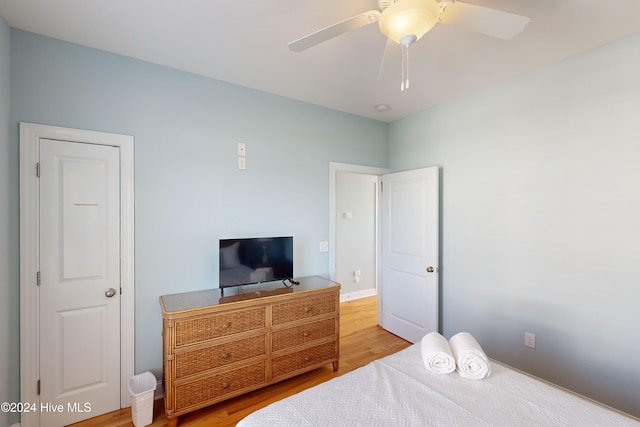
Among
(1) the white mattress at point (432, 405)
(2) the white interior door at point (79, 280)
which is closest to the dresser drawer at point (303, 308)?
(1) the white mattress at point (432, 405)

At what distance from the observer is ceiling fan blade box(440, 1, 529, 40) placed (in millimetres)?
1160

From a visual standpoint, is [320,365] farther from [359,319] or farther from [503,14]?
[503,14]

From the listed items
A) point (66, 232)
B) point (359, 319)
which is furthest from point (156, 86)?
point (359, 319)

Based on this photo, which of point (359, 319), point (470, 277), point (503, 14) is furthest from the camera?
point (359, 319)

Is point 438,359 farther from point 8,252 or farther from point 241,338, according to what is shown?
point 8,252

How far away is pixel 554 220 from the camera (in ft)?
7.22

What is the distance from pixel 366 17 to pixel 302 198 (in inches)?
74.9

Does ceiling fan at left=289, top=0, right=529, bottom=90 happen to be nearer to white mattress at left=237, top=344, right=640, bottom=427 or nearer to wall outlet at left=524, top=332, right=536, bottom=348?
white mattress at left=237, top=344, right=640, bottom=427

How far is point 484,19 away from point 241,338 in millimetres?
2418

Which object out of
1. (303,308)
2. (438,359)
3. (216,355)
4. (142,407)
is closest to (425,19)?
(438,359)

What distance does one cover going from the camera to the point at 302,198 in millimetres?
2967

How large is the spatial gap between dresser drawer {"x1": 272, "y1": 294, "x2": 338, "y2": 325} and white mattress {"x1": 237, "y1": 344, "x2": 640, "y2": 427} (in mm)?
931

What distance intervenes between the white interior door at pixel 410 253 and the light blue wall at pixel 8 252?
10.9 feet

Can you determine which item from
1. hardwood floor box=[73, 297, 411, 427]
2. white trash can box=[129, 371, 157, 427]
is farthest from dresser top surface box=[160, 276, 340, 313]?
hardwood floor box=[73, 297, 411, 427]
